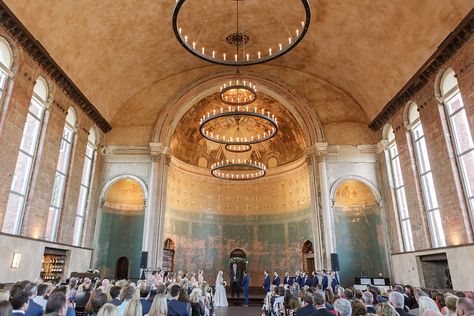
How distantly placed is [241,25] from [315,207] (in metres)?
9.92

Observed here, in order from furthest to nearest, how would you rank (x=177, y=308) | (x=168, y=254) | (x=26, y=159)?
(x=168, y=254), (x=26, y=159), (x=177, y=308)

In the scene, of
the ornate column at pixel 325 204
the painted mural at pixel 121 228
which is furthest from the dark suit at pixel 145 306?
the painted mural at pixel 121 228

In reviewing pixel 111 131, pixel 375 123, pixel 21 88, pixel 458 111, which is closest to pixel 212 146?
pixel 111 131

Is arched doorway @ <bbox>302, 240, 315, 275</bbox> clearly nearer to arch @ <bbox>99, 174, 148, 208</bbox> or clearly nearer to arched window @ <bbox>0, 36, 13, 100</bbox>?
arch @ <bbox>99, 174, 148, 208</bbox>

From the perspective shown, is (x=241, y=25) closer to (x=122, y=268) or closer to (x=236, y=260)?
(x=122, y=268)

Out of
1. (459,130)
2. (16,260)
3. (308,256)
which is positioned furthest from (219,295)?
(459,130)

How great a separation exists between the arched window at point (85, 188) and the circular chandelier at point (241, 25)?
24.2 ft

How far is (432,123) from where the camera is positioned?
42.2 feet

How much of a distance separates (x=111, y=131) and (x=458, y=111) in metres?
16.8

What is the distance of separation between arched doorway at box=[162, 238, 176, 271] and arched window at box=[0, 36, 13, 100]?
12.4 metres

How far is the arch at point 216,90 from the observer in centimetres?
1855

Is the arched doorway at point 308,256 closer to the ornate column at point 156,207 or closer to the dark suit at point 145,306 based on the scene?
the ornate column at point 156,207

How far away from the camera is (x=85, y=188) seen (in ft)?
55.5

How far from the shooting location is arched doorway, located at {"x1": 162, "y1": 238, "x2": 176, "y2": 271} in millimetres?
19866
